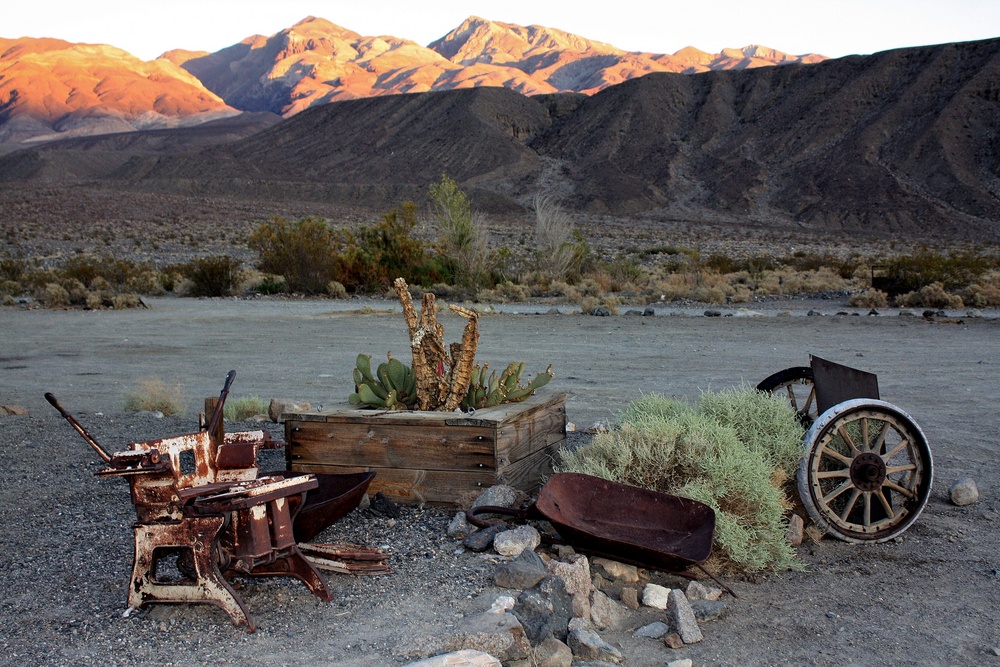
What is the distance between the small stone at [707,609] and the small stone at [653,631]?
224mm

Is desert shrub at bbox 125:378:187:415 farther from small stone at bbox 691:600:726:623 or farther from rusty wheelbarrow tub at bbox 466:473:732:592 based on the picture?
small stone at bbox 691:600:726:623

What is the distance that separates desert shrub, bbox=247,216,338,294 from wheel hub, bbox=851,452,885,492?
21.0 m

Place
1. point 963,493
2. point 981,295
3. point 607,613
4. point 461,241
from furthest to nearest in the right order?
point 461,241, point 981,295, point 963,493, point 607,613

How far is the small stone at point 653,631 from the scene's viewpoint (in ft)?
12.9

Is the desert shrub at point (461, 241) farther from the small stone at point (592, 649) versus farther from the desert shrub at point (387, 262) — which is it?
the small stone at point (592, 649)

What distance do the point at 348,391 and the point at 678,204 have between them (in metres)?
70.7

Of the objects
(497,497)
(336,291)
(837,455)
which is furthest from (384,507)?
(336,291)

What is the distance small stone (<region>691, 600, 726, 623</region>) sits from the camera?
413cm

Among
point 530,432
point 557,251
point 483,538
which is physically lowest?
point 483,538

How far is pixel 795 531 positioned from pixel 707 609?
1037 mm

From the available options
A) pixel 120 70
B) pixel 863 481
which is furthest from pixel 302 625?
pixel 120 70

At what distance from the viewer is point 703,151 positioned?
278 ft

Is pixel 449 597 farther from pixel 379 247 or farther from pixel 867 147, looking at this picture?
pixel 867 147

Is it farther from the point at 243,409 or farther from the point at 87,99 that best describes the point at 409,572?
the point at 87,99
